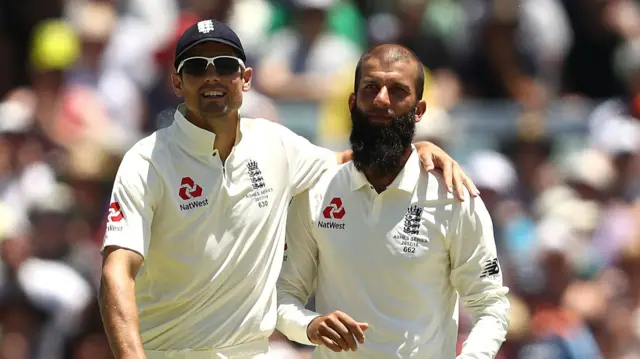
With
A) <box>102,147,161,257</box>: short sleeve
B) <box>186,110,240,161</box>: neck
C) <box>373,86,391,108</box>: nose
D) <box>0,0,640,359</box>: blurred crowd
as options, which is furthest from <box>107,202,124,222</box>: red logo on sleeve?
<box>0,0,640,359</box>: blurred crowd

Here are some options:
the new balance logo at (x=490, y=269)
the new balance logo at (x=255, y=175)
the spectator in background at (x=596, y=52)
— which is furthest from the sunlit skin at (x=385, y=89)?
the spectator in background at (x=596, y=52)

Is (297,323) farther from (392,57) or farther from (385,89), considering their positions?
(392,57)

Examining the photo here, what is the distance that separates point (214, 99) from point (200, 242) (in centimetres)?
68

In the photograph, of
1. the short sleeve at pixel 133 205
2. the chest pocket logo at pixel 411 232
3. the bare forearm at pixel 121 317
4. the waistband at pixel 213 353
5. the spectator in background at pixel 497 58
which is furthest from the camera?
the spectator in background at pixel 497 58

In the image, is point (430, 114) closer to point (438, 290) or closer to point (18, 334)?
point (18, 334)

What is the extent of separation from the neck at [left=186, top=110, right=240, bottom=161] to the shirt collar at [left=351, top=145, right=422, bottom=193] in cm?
63

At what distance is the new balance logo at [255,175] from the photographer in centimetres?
690

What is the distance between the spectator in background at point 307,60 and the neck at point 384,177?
585cm

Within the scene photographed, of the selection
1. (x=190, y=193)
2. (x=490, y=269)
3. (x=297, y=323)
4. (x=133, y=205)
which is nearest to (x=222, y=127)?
(x=190, y=193)

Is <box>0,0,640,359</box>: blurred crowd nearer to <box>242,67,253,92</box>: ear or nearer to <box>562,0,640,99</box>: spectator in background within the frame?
<box>562,0,640,99</box>: spectator in background

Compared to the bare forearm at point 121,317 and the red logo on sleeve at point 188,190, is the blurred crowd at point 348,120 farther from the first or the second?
the bare forearm at point 121,317

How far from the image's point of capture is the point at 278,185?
7.00 metres

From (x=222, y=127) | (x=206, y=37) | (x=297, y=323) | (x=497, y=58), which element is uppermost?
(x=206, y=37)

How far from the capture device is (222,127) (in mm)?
6840
